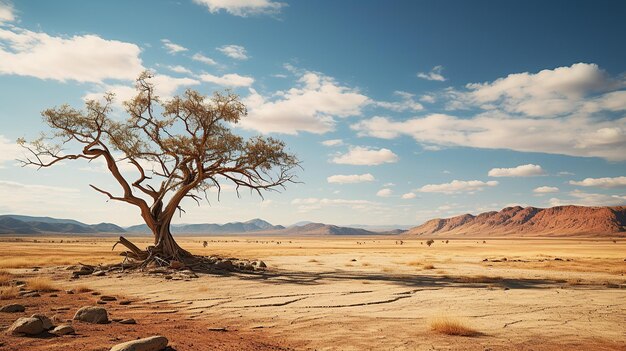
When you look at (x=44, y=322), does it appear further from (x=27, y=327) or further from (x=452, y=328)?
(x=452, y=328)

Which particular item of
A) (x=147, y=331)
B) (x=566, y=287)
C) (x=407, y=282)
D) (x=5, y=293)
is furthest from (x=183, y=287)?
(x=566, y=287)

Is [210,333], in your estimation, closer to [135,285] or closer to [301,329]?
[301,329]

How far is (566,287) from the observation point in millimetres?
18141

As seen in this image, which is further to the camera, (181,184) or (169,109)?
(181,184)

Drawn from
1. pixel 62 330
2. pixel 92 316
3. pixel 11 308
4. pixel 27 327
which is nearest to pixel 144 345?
pixel 62 330

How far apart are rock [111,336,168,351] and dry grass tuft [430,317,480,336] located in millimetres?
5981

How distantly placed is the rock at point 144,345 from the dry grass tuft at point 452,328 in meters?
5.98

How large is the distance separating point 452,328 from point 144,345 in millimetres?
6499

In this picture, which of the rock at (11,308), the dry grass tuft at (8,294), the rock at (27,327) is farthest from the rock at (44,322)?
the dry grass tuft at (8,294)

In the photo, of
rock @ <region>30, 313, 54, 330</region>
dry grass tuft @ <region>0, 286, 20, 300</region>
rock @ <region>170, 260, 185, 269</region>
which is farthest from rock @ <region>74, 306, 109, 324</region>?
rock @ <region>170, 260, 185, 269</region>

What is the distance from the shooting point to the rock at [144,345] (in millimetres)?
6671

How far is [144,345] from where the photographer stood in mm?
6828

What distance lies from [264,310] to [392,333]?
4634 mm

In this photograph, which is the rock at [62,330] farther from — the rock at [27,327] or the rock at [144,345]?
the rock at [144,345]
